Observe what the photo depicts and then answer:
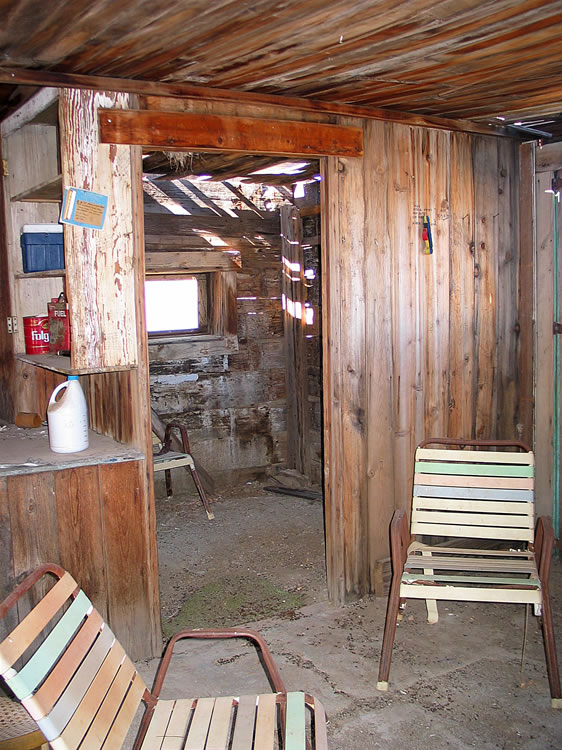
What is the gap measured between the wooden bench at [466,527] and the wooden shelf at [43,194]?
208cm

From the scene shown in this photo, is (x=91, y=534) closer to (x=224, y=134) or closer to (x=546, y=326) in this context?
(x=224, y=134)

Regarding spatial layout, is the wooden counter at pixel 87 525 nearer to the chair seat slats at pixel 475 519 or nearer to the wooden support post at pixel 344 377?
the wooden support post at pixel 344 377

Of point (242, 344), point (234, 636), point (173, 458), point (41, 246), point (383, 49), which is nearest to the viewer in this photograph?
point (234, 636)

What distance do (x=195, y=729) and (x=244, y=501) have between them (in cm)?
378

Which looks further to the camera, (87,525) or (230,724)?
(87,525)

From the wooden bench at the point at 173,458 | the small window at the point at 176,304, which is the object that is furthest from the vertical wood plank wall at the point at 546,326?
the small window at the point at 176,304

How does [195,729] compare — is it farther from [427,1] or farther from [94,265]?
[427,1]

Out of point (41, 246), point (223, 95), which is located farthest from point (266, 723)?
point (41, 246)

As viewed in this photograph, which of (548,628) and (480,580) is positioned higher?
(480,580)

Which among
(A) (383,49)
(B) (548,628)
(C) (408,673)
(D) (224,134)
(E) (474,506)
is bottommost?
(C) (408,673)

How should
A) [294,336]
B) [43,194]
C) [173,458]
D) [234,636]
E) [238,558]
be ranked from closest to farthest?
[234,636], [43,194], [238,558], [173,458], [294,336]

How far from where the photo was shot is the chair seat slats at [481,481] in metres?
3.36

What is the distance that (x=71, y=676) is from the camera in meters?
1.88

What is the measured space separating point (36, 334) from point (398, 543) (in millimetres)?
2148
